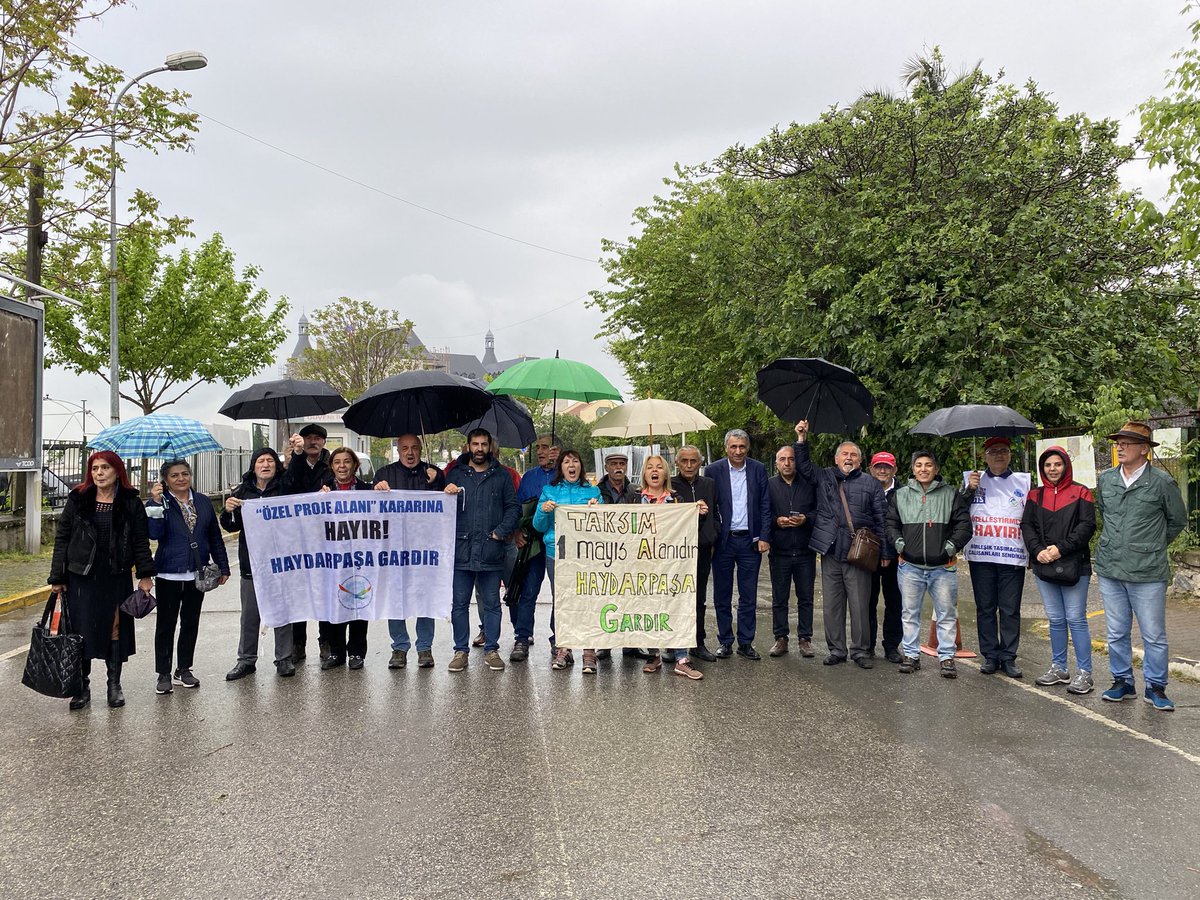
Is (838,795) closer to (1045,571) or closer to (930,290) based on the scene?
(1045,571)

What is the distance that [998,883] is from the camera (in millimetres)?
3707

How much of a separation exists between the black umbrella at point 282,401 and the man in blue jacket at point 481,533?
1.94 metres

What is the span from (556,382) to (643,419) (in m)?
1.08

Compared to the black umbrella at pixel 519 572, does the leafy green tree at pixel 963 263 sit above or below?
above

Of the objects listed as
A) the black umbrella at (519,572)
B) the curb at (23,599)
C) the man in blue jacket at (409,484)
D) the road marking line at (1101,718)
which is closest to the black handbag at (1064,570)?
the road marking line at (1101,718)

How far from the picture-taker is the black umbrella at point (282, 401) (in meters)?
8.93

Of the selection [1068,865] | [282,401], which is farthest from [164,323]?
[1068,865]

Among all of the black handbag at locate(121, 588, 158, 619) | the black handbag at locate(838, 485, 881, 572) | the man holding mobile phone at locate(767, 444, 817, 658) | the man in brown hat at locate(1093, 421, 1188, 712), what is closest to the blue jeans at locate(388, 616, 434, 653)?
the black handbag at locate(121, 588, 158, 619)

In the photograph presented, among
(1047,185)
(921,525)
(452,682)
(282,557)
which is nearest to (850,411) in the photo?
(921,525)

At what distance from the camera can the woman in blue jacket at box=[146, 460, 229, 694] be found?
22.5ft

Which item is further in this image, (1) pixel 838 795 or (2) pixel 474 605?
(2) pixel 474 605

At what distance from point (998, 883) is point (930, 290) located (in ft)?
42.4

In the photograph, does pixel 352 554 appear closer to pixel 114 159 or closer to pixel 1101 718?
pixel 1101 718

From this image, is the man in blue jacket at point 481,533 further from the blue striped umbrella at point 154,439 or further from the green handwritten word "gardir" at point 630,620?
the blue striped umbrella at point 154,439
